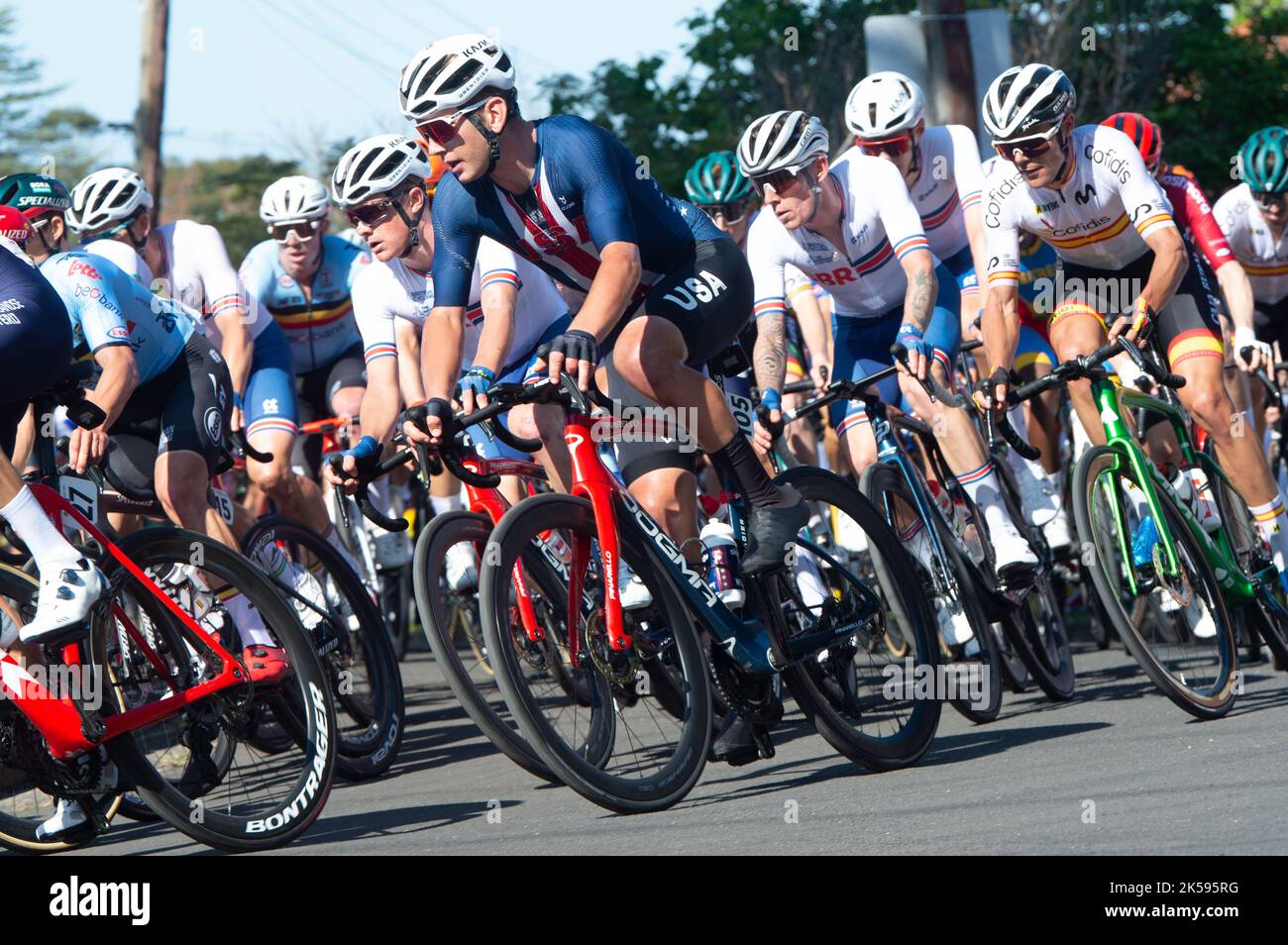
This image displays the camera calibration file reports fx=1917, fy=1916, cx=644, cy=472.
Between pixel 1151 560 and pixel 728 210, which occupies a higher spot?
pixel 728 210

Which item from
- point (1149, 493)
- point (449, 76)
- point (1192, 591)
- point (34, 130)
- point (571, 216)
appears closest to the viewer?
point (449, 76)

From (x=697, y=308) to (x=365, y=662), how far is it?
249cm

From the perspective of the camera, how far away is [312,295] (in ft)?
34.1

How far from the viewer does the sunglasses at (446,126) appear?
19.1 feet

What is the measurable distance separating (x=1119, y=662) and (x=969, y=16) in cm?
593


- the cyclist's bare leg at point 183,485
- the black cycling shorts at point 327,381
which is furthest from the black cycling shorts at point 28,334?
the black cycling shorts at point 327,381

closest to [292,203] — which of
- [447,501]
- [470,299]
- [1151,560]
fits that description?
[447,501]

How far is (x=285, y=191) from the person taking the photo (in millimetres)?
10156

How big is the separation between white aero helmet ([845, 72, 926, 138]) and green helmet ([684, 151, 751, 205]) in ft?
5.07

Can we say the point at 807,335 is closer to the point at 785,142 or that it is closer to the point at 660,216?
the point at 785,142

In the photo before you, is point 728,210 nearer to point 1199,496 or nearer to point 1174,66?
point 1199,496

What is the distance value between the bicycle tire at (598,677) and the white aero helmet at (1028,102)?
297cm

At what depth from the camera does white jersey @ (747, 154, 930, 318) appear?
8297 mm
